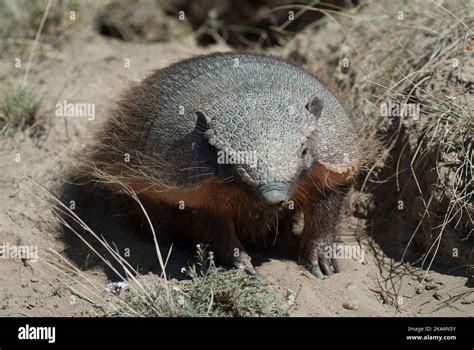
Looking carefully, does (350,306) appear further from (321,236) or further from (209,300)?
(209,300)

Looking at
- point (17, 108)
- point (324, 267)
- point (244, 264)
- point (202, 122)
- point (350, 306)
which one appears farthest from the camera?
point (17, 108)

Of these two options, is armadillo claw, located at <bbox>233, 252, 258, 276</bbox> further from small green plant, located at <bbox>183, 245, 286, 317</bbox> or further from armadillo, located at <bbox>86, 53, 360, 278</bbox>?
small green plant, located at <bbox>183, 245, 286, 317</bbox>

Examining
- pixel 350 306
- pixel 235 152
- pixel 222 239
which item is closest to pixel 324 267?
pixel 350 306

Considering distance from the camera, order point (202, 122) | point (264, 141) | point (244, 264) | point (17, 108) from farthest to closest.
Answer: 1. point (17, 108)
2. point (244, 264)
3. point (202, 122)
4. point (264, 141)

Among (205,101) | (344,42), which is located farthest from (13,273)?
(344,42)

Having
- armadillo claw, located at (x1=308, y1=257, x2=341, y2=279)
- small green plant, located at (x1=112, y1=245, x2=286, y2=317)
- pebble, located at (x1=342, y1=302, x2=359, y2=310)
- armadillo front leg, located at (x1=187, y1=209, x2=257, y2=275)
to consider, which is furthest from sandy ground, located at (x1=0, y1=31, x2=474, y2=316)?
small green plant, located at (x1=112, y1=245, x2=286, y2=317)

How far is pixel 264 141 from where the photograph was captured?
21.1ft

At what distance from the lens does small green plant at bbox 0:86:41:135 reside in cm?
941

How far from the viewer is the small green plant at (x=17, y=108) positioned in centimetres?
941

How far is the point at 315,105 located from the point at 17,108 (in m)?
4.06

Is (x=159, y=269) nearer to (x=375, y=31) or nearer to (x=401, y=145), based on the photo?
(x=401, y=145)

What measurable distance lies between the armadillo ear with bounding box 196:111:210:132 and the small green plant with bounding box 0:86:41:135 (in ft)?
10.8

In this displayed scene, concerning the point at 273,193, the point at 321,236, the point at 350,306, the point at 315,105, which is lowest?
the point at 350,306

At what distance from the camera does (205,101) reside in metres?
7.34
